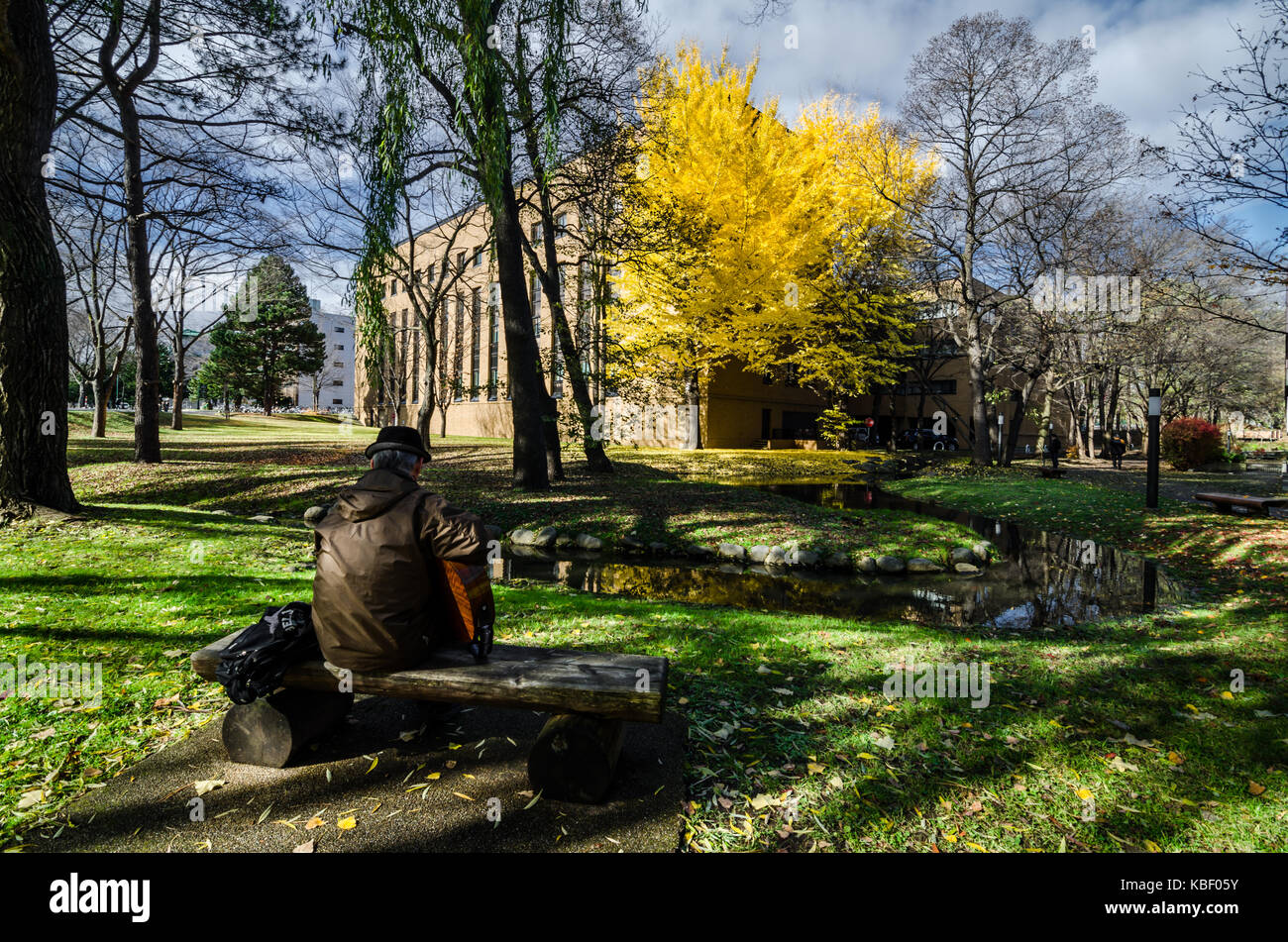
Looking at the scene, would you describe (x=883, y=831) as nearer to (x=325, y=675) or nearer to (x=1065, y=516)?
(x=325, y=675)

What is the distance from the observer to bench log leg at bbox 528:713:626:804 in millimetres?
2762

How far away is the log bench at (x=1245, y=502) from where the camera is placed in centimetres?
1054

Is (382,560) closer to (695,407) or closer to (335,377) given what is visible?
(695,407)

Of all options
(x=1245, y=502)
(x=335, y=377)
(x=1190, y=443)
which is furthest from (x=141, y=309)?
(x=335, y=377)

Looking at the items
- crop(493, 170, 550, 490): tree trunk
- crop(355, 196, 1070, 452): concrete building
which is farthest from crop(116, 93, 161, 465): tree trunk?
crop(493, 170, 550, 490): tree trunk

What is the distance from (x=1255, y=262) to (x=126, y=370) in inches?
2477

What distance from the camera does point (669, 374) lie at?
72.9 feet

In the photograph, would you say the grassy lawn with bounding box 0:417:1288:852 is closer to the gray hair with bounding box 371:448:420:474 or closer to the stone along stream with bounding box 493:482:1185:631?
the stone along stream with bounding box 493:482:1185:631

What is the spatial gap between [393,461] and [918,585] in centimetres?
782

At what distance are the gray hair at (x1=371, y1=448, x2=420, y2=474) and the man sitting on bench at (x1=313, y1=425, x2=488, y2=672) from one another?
6cm

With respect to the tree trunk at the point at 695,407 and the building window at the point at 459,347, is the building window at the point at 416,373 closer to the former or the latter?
the building window at the point at 459,347

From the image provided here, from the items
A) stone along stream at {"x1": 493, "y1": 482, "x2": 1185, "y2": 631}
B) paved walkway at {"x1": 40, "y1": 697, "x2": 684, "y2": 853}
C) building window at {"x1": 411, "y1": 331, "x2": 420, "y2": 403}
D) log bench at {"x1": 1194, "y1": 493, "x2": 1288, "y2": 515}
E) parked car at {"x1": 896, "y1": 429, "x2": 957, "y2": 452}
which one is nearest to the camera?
paved walkway at {"x1": 40, "y1": 697, "x2": 684, "y2": 853}

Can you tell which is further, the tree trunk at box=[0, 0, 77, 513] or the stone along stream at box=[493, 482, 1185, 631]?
the stone along stream at box=[493, 482, 1185, 631]
